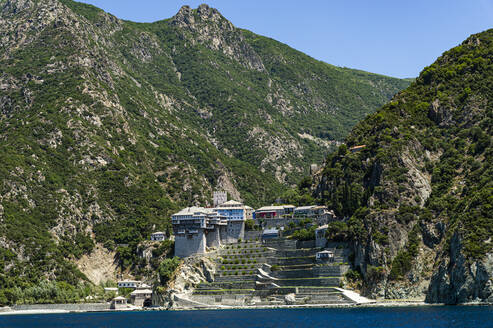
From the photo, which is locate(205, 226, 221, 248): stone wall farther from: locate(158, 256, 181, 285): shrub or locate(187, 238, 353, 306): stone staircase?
locate(158, 256, 181, 285): shrub

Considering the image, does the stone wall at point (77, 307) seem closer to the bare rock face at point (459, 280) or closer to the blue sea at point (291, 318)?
the blue sea at point (291, 318)

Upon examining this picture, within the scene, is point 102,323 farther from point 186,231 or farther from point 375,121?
point 375,121

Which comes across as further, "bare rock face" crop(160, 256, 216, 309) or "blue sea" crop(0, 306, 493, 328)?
"bare rock face" crop(160, 256, 216, 309)

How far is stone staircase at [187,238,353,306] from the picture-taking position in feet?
482

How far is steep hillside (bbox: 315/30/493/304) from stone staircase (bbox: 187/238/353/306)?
710cm

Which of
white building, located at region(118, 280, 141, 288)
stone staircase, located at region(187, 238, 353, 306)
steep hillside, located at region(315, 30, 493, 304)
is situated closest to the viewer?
steep hillside, located at region(315, 30, 493, 304)

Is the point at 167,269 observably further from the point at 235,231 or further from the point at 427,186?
the point at 427,186

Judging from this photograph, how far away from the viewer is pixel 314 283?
148125 millimetres

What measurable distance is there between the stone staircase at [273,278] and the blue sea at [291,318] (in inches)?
331

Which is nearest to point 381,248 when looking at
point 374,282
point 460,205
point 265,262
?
point 374,282

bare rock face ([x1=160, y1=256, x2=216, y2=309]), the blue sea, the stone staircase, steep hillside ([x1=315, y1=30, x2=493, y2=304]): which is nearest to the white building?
bare rock face ([x1=160, y1=256, x2=216, y2=309])

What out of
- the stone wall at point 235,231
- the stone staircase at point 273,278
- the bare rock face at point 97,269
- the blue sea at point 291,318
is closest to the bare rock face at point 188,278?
the stone staircase at point 273,278

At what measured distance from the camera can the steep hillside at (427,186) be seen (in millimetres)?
134250

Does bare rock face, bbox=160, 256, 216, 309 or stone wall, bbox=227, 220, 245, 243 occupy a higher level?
stone wall, bbox=227, 220, 245, 243
